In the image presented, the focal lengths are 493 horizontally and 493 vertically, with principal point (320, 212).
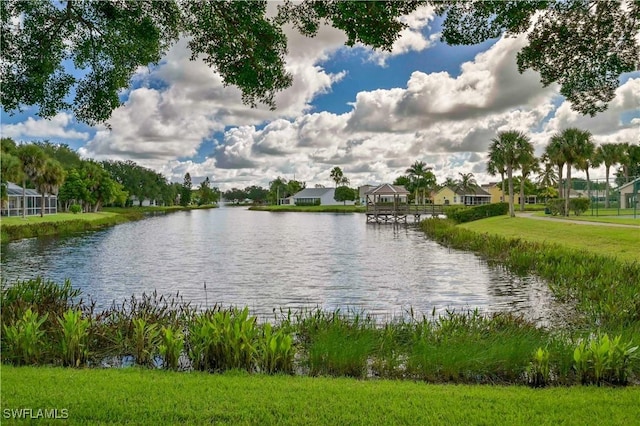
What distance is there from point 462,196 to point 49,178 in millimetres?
86528

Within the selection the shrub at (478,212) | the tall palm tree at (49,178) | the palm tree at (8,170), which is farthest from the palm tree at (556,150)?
the tall palm tree at (49,178)

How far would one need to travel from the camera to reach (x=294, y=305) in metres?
15.8

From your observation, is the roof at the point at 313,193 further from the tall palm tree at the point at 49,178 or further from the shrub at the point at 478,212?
the tall palm tree at the point at 49,178

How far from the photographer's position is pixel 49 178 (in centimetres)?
5975

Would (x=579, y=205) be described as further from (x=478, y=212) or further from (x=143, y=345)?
(x=143, y=345)

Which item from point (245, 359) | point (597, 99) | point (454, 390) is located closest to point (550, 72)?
point (597, 99)

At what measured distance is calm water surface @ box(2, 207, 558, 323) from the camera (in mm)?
16328

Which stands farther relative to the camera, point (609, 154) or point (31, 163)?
point (609, 154)

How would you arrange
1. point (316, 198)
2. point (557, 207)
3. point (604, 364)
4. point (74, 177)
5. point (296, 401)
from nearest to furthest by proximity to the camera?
point (296, 401)
point (604, 364)
point (557, 207)
point (74, 177)
point (316, 198)

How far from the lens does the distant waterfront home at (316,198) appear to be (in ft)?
463

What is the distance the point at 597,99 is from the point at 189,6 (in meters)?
7.14

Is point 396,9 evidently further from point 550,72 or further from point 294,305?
point 294,305

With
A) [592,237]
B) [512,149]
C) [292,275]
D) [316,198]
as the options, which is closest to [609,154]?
[512,149]

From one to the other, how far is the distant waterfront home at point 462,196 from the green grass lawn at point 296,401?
10963 centimetres
